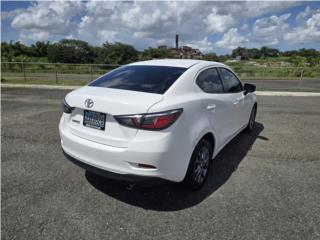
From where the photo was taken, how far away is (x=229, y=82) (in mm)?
4039

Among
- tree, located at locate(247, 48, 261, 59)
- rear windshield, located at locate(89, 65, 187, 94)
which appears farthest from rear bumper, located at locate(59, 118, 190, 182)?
tree, located at locate(247, 48, 261, 59)

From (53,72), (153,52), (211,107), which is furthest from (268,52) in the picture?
(211,107)

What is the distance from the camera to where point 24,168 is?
3.58 meters

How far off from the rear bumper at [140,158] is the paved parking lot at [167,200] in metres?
0.45

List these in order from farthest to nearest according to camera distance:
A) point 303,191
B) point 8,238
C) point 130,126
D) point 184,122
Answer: point 303,191 < point 184,122 < point 130,126 < point 8,238

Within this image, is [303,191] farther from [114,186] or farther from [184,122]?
[114,186]

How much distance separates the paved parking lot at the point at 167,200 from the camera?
2334mm

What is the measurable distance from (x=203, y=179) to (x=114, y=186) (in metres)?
1.17

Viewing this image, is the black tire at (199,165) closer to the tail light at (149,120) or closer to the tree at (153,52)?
the tail light at (149,120)

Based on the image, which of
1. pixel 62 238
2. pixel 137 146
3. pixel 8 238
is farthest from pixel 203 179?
pixel 8 238

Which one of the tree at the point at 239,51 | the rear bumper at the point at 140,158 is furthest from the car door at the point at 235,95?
the tree at the point at 239,51

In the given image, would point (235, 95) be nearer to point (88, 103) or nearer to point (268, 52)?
point (88, 103)

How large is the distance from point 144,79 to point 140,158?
112 centimetres

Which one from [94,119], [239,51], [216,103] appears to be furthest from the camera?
[239,51]
